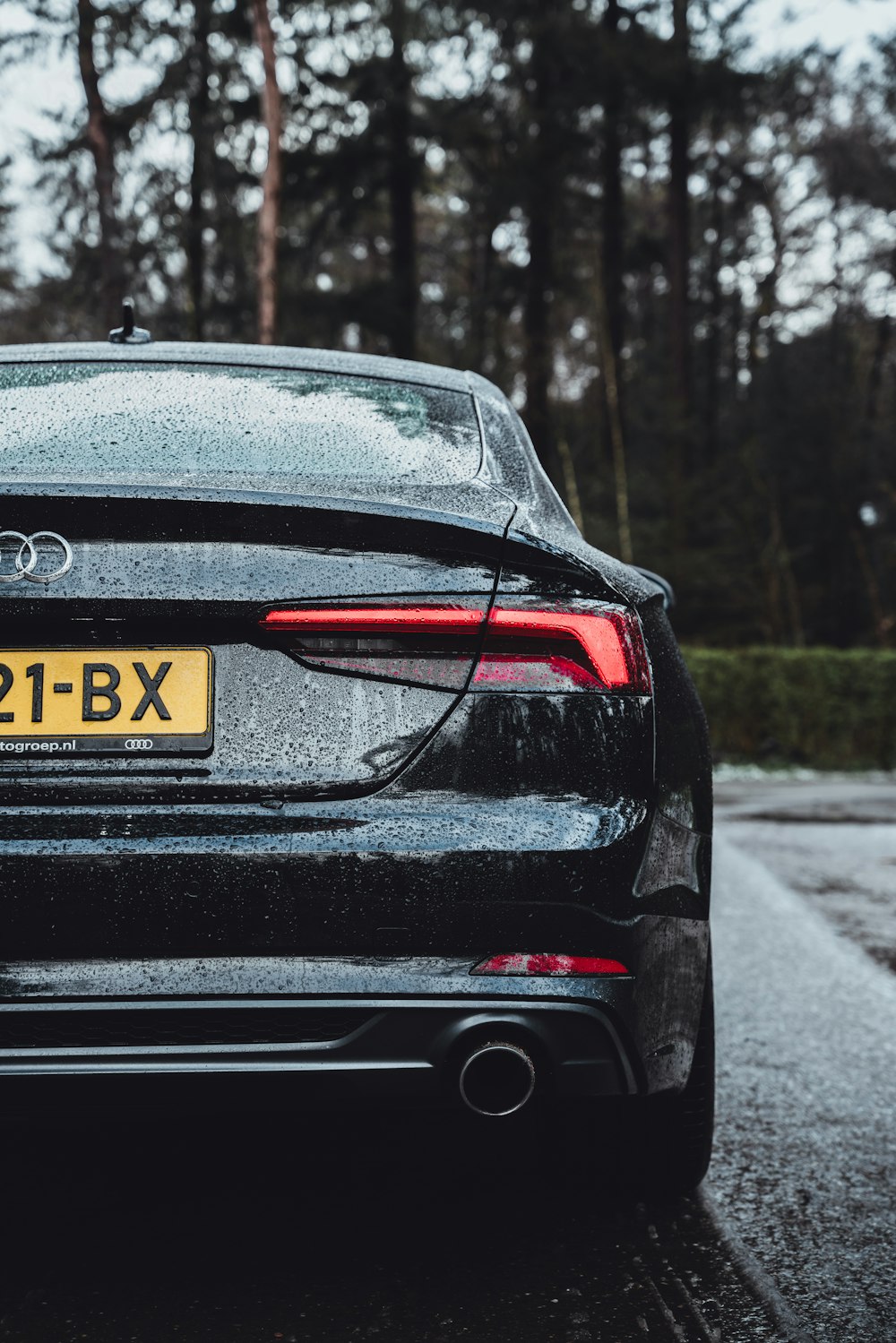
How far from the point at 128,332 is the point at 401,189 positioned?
2488cm

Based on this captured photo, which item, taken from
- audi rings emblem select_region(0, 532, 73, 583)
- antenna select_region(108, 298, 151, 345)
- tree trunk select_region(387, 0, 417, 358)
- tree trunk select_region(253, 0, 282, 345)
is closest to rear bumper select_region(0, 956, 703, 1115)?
audi rings emblem select_region(0, 532, 73, 583)

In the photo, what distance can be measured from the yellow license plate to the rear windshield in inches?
11.9

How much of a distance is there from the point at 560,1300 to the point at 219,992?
32.9 inches

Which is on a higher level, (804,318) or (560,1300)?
(804,318)

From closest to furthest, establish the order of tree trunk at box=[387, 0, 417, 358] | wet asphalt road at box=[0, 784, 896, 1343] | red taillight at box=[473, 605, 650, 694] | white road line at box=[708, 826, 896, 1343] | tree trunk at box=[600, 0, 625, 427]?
red taillight at box=[473, 605, 650, 694], wet asphalt road at box=[0, 784, 896, 1343], white road line at box=[708, 826, 896, 1343], tree trunk at box=[600, 0, 625, 427], tree trunk at box=[387, 0, 417, 358]

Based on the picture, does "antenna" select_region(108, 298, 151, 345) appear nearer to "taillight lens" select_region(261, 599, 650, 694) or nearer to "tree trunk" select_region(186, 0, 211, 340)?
"taillight lens" select_region(261, 599, 650, 694)

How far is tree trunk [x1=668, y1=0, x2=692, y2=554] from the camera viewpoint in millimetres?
24584

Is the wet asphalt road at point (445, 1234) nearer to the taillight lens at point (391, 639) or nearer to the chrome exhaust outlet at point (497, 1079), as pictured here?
the chrome exhaust outlet at point (497, 1079)

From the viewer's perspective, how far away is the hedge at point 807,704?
19.0 meters

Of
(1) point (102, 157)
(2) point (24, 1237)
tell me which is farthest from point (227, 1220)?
(1) point (102, 157)

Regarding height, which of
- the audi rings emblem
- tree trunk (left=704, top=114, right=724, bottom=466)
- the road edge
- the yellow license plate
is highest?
tree trunk (left=704, top=114, right=724, bottom=466)

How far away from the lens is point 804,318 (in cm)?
4144

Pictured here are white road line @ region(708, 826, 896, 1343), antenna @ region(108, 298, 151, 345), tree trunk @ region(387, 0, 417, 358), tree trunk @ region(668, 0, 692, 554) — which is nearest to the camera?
white road line @ region(708, 826, 896, 1343)

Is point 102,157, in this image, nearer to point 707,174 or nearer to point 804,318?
point 707,174
